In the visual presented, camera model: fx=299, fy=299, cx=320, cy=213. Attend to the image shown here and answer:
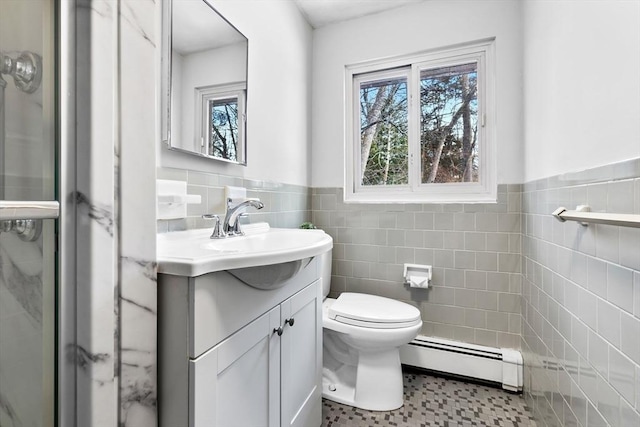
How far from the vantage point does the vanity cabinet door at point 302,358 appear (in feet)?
3.35

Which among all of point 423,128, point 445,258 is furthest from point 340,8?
point 445,258

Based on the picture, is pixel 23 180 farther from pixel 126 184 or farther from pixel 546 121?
pixel 546 121

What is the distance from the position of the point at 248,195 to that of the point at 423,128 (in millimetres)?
1322

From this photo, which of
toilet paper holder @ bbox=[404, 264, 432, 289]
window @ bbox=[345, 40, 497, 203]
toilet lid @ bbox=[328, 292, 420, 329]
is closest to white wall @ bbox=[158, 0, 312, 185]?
window @ bbox=[345, 40, 497, 203]

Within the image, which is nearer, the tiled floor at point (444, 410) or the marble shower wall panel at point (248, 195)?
the marble shower wall panel at point (248, 195)

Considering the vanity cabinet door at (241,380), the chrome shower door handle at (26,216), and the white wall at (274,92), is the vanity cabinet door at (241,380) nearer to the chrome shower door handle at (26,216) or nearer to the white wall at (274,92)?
the chrome shower door handle at (26,216)

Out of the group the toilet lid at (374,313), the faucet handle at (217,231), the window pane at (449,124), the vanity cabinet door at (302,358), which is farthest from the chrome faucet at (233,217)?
the window pane at (449,124)

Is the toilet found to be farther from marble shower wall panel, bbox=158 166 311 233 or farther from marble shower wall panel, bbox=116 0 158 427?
marble shower wall panel, bbox=116 0 158 427

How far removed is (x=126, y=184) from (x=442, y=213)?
5.82 ft

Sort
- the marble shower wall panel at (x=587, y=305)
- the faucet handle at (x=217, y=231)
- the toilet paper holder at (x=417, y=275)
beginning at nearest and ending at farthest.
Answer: the marble shower wall panel at (x=587, y=305) → the faucet handle at (x=217, y=231) → the toilet paper holder at (x=417, y=275)

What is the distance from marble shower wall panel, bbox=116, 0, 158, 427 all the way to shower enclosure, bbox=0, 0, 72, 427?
10 centimetres

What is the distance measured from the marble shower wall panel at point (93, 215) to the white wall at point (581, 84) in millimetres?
1188

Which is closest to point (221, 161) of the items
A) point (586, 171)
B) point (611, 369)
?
point (586, 171)

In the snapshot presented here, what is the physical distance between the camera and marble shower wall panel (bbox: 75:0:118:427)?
545 millimetres
